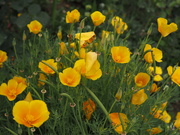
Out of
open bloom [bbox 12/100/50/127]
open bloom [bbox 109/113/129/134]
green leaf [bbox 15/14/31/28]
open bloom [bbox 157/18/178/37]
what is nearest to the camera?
open bloom [bbox 12/100/50/127]

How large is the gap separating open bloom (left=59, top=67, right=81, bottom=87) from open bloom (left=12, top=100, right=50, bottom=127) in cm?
11

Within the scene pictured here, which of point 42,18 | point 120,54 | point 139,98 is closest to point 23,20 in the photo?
point 42,18

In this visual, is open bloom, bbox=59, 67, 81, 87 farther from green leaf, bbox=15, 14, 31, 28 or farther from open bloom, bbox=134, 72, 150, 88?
green leaf, bbox=15, 14, 31, 28

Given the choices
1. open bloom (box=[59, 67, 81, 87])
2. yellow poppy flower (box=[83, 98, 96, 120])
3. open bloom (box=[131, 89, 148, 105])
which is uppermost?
open bloom (box=[59, 67, 81, 87])

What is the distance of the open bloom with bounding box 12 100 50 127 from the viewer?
919 millimetres

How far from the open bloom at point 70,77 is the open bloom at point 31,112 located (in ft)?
0.36

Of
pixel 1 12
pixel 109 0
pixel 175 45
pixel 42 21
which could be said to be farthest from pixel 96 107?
pixel 109 0

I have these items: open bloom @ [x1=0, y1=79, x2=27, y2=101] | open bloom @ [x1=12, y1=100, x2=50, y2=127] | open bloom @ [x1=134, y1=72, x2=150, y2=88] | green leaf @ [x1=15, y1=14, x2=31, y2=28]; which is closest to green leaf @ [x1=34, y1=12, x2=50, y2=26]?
green leaf @ [x1=15, y1=14, x2=31, y2=28]

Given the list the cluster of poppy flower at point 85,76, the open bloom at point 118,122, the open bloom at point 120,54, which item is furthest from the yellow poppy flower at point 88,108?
the open bloom at point 120,54

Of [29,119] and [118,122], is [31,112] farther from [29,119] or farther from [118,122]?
[118,122]

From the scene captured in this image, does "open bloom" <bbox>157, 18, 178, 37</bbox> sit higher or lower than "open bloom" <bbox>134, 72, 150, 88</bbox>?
higher

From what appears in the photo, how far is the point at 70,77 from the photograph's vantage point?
A: 3.26 ft

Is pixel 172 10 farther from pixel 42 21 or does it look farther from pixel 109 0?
pixel 42 21

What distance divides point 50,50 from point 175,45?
1.42m
